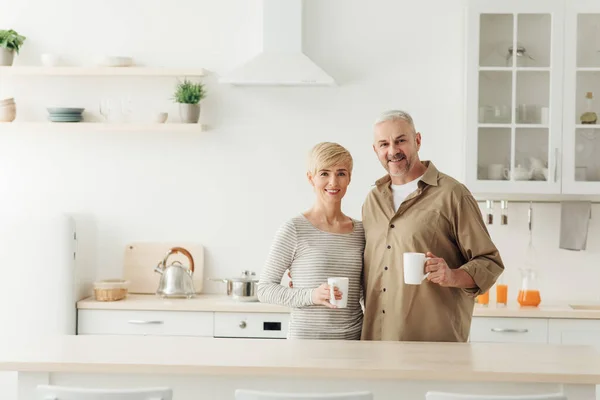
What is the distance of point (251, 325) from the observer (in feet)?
13.8

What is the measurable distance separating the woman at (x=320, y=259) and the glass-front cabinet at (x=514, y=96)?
4.89 feet

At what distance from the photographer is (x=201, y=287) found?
4.66 meters

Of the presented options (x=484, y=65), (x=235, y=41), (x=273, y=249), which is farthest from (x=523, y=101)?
(x=273, y=249)

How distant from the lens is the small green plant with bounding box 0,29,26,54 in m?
4.60

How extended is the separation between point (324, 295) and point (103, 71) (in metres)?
2.36

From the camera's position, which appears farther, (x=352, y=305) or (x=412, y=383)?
(x=352, y=305)

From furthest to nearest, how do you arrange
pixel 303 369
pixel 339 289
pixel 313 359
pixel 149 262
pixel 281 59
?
pixel 149 262 < pixel 281 59 < pixel 339 289 < pixel 313 359 < pixel 303 369

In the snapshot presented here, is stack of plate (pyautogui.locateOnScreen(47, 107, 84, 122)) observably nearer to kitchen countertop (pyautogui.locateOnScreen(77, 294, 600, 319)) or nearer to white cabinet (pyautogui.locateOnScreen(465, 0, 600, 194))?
kitchen countertop (pyautogui.locateOnScreen(77, 294, 600, 319))

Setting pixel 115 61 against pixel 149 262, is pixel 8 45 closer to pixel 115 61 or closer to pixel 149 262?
pixel 115 61

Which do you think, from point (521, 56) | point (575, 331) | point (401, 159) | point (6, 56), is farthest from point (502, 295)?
point (6, 56)

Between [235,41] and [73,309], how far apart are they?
67.2 inches

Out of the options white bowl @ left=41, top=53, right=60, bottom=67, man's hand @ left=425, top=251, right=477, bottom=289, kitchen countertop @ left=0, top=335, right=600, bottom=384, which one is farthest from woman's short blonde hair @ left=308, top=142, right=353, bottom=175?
white bowl @ left=41, top=53, right=60, bottom=67

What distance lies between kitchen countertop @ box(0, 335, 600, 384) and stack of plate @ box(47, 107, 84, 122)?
207 cm

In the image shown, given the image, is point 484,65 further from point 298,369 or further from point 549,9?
point 298,369
